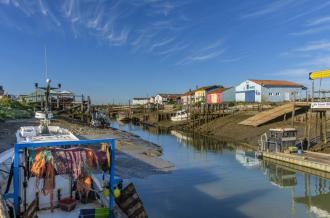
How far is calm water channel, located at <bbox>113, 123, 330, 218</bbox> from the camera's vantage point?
15.5 meters

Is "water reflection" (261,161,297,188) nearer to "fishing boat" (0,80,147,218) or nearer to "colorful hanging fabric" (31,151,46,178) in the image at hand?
"fishing boat" (0,80,147,218)

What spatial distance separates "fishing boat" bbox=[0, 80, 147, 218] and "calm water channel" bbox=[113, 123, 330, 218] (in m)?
5.31

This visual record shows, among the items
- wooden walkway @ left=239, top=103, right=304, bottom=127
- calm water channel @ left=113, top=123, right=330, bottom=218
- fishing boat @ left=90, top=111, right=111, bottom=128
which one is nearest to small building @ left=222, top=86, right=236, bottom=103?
fishing boat @ left=90, top=111, right=111, bottom=128

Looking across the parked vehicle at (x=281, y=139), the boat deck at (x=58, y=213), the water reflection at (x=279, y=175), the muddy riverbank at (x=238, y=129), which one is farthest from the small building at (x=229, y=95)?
the boat deck at (x=58, y=213)

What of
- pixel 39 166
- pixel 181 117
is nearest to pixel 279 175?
pixel 39 166

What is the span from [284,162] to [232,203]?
32.5ft

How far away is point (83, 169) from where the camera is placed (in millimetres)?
9109

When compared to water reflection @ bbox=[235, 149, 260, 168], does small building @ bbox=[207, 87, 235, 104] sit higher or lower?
higher

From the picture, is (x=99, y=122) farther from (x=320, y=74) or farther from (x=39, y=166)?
A: (x=39, y=166)

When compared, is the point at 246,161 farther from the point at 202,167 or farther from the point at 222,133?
the point at 222,133

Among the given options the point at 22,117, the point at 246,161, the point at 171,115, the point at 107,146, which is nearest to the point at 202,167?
the point at 246,161

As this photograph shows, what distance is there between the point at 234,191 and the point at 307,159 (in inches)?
292

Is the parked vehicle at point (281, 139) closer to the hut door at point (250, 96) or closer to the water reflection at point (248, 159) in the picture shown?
the water reflection at point (248, 159)

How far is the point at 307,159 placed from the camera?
23.0m
